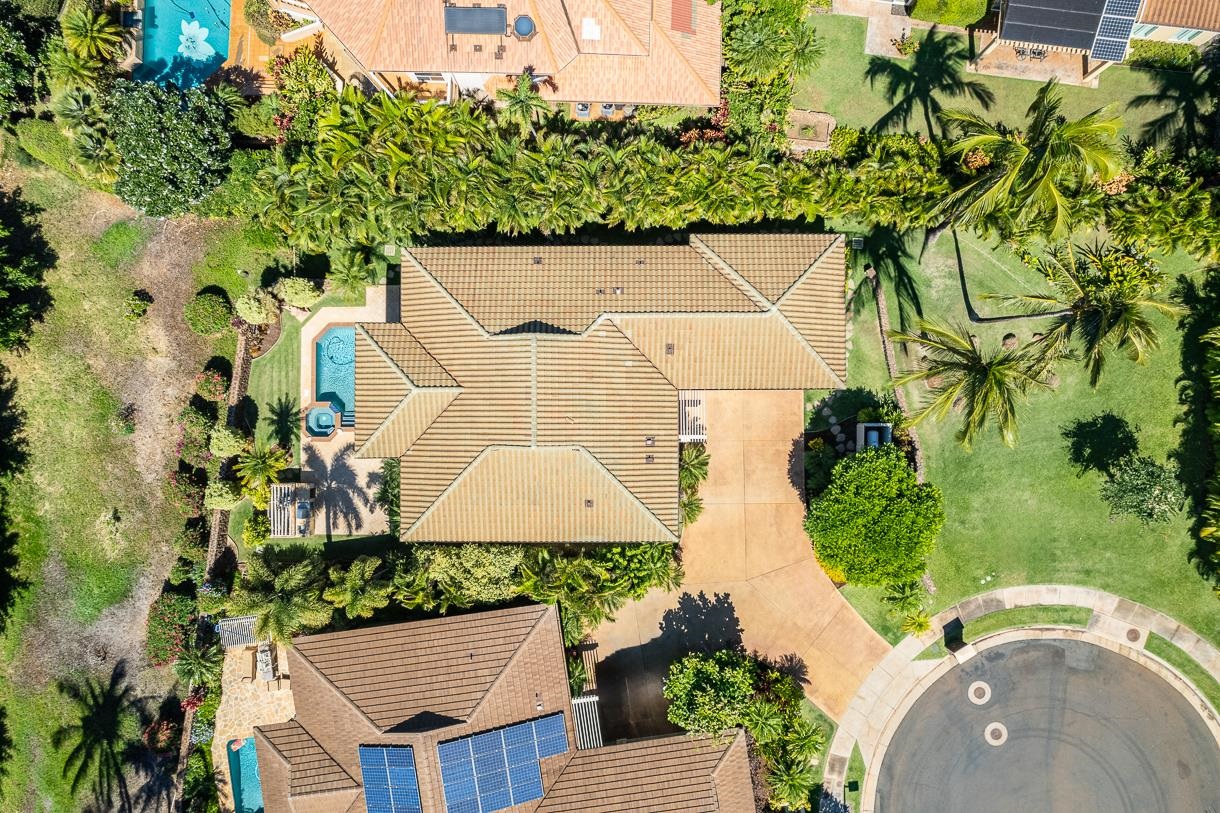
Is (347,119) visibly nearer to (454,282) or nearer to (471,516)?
(454,282)

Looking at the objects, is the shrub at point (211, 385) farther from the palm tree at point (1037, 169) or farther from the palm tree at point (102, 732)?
the palm tree at point (1037, 169)

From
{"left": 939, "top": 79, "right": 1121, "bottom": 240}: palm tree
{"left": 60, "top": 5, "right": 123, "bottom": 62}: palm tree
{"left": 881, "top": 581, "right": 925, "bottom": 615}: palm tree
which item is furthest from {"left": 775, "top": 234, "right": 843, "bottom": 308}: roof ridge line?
{"left": 60, "top": 5, "right": 123, "bottom": 62}: palm tree

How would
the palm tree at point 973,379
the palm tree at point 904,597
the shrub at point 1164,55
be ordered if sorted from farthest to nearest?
1. the shrub at point 1164,55
2. the palm tree at point 904,597
3. the palm tree at point 973,379

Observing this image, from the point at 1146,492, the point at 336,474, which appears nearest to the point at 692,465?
the point at 336,474

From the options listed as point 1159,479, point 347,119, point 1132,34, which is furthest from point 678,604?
point 1132,34

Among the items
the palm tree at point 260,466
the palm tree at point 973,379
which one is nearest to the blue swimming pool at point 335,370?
the palm tree at point 260,466

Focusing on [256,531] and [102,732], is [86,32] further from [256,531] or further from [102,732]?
[102,732]
